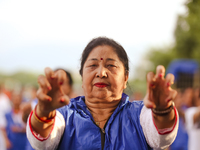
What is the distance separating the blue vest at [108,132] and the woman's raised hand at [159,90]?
40 centimetres

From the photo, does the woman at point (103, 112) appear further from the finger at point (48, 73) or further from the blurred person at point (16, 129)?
the blurred person at point (16, 129)

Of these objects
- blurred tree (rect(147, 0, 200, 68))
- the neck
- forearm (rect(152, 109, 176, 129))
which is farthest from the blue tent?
forearm (rect(152, 109, 176, 129))

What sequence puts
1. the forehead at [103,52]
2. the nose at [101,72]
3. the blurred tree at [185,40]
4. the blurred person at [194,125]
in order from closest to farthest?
the nose at [101,72]
the forehead at [103,52]
the blurred person at [194,125]
the blurred tree at [185,40]

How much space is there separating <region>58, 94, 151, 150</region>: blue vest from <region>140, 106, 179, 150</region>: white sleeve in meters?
0.05

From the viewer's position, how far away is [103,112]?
2107 millimetres

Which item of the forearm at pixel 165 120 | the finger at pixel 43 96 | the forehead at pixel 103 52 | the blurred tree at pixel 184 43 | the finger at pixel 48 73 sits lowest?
the forearm at pixel 165 120

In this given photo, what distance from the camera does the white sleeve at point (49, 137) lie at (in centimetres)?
171

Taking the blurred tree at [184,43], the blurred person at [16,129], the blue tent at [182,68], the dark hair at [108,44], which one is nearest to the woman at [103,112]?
the dark hair at [108,44]

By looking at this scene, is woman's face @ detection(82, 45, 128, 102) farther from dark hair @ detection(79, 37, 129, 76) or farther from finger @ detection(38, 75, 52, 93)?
finger @ detection(38, 75, 52, 93)

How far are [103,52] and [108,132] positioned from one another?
66 cm

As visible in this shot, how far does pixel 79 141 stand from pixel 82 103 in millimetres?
376

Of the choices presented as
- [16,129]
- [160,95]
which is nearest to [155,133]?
[160,95]

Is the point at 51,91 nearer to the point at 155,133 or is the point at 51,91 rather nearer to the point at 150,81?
the point at 150,81

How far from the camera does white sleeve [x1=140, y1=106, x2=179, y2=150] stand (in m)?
1.69
